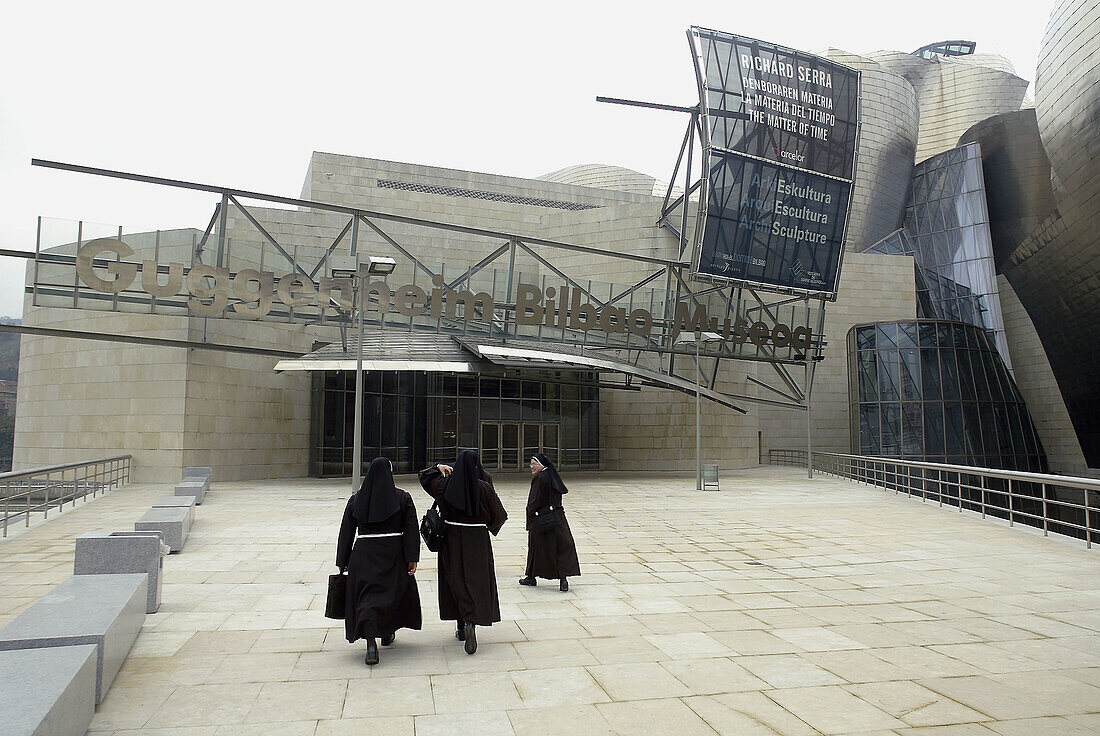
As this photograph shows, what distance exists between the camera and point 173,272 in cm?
2162

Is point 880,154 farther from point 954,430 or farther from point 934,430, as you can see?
point 934,430

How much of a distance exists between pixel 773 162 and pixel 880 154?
84.1 ft

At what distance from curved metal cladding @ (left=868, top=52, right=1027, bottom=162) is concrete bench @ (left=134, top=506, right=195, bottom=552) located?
6396 centimetres

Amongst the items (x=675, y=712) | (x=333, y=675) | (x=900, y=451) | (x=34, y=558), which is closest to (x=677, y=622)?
(x=675, y=712)

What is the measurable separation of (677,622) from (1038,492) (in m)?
35.3

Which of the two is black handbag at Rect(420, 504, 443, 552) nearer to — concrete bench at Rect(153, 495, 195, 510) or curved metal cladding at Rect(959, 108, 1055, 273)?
concrete bench at Rect(153, 495, 195, 510)

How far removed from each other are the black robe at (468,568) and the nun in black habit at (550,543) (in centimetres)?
226

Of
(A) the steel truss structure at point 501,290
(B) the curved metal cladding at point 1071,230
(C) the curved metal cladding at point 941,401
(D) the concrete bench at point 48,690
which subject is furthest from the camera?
(C) the curved metal cladding at point 941,401

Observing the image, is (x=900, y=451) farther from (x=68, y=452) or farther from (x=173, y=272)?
(x=68, y=452)

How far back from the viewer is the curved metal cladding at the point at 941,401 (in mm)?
34969

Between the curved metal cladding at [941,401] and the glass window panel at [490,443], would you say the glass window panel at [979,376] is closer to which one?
the curved metal cladding at [941,401]

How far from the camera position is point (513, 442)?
32.1 metres

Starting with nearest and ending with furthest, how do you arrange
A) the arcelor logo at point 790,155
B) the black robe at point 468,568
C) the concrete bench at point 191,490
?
the black robe at point 468,568, the concrete bench at point 191,490, the arcelor logo at point 790,155

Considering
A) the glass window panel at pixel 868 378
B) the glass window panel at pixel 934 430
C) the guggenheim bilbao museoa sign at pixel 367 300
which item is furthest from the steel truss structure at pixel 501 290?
the glass window panel at pixel 934 430
